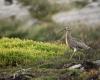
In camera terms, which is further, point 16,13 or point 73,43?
point 16,13

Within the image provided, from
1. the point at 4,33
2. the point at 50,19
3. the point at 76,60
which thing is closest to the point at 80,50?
the point at 76,60

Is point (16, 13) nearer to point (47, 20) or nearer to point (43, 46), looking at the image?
point (47, 20)

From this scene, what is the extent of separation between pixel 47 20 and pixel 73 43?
555mm

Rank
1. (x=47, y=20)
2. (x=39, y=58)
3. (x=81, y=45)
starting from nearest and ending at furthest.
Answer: (x=39, y=58) → (x=81, y=45) → (x=47, y=20)

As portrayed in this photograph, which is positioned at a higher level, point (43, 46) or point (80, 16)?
point (80, 16)

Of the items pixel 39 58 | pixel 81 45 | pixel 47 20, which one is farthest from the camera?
pixel 47 20

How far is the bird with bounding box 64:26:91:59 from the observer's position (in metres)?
8.17

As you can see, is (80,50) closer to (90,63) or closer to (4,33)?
(90,63)

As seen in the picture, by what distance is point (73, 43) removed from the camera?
8195 millimetres

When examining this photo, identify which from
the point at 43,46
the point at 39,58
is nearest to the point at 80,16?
the point at 43,46

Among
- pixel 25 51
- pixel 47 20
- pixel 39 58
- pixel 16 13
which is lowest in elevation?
pixel 39 58

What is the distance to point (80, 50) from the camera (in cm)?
816

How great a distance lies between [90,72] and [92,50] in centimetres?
40

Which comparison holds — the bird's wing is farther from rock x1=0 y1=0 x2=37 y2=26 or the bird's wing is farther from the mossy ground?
rock x1=0 y1=0 x2=37 y2=26
